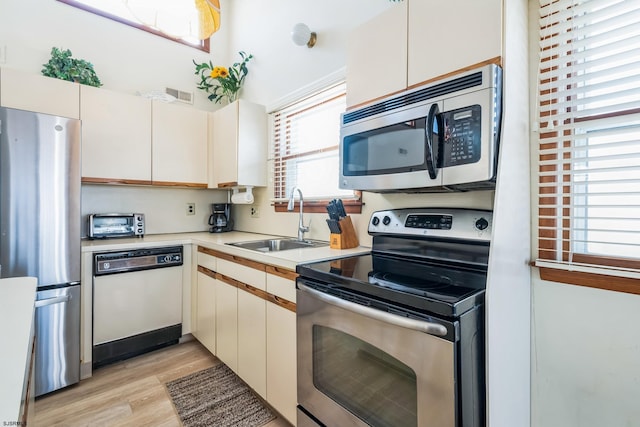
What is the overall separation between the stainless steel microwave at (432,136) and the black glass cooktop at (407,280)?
0.36 m

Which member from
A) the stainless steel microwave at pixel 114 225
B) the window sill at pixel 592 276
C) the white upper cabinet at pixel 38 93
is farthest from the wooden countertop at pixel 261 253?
the white upper cabinet at pixel 38 93

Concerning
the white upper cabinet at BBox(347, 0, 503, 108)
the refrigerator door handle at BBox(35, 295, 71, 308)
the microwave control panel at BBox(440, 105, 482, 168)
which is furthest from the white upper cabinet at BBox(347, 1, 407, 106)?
the refrigerator door handle at BBox(35, 295, 71, 308)

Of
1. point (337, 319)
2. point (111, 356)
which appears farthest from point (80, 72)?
point (337, 319)

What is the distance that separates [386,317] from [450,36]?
3.67ft

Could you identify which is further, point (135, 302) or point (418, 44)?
point (135, 302)

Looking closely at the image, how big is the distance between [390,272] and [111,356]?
84.4 inches

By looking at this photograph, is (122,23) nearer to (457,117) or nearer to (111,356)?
(111,356)

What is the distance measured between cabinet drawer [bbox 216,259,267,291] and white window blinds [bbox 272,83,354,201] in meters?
0.76

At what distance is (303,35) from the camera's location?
7.55 feet

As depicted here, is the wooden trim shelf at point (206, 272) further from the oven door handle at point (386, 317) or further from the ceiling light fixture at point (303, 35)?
the ceiling light fixture at point (303, 35)

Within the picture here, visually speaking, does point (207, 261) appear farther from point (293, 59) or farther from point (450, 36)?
point (450, 36)

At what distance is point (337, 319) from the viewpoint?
120cm

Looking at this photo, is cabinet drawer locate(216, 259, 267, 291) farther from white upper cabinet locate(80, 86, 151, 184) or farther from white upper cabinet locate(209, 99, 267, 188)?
white upper cabinet locate(80, 86, 151, 184)

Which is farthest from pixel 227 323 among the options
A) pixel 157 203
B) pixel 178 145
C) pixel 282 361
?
pixel 178 145
